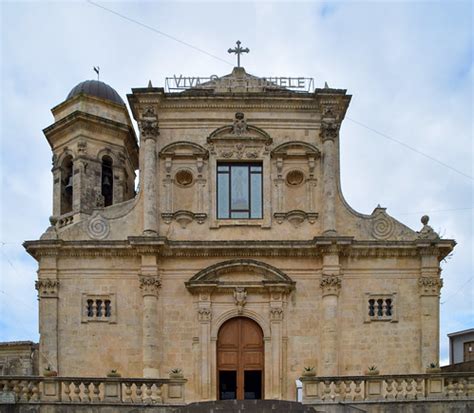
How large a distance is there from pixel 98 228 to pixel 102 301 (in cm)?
220

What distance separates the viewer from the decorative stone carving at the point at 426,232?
2436 centimetres

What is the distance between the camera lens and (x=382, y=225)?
81.3ft

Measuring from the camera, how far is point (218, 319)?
78.7ft

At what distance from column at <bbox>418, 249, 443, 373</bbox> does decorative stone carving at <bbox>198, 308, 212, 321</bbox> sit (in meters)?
6.21

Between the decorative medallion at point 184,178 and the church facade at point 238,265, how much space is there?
31 mm

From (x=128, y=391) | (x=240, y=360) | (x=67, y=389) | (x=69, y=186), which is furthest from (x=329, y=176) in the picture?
(x=67, y=389)

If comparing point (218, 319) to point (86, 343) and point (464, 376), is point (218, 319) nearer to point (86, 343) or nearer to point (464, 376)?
point (86, 343)

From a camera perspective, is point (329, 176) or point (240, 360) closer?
point (240, 360)

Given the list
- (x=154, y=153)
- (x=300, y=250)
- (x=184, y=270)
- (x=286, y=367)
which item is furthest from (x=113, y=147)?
(x=286, y=367)

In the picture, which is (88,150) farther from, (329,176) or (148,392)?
(148,392)

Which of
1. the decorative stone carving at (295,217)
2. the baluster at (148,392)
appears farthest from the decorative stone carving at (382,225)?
the baluster at (148,392)

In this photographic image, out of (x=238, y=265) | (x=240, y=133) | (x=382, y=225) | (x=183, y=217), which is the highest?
(x=240, y=133)

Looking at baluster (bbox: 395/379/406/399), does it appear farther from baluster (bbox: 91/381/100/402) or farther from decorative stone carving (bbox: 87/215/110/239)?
decorative stone carving (bbox: 87/215/110/239)

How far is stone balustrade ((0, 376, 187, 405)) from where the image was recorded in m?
18.5
